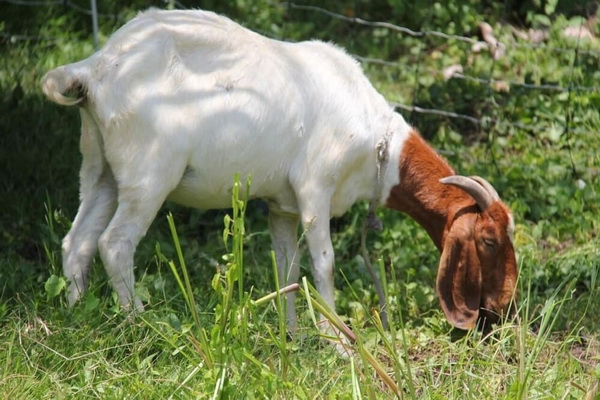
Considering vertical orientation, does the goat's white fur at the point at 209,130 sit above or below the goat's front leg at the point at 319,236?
above

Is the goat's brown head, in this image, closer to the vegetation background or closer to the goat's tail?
the vegetation background

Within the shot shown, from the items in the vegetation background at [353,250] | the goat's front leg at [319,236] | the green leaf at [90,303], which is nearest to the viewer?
the vegetation background at [353,250]

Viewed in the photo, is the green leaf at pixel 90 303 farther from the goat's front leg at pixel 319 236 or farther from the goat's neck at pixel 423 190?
the goat's neck at pixel 423 190

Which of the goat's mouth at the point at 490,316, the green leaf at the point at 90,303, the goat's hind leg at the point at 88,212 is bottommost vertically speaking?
the goat's mouth at the point at 490,316

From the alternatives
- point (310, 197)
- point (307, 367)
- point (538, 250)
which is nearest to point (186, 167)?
point (310, 197)

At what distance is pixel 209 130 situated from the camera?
4.96 metres

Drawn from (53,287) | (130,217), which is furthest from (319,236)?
(53,287)

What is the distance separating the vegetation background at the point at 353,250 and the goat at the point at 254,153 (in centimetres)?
23

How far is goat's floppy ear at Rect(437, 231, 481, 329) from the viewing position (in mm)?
5402

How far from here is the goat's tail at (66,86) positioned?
4.84 meters

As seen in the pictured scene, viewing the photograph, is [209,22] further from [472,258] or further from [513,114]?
[513,114]

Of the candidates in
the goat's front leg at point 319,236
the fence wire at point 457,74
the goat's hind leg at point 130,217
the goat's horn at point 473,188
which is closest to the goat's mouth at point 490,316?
the goat's horn at point 473,188

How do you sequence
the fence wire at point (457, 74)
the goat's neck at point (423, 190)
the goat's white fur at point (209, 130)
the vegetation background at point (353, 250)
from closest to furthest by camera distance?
the vegetation background at point (353, 250) → the goat's white fur at point (209, 130) → the goat's neck at point (423, 190) → the fence wire at point (457, 74)

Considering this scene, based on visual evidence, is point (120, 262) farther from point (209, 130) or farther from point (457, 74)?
point (457, 74)
